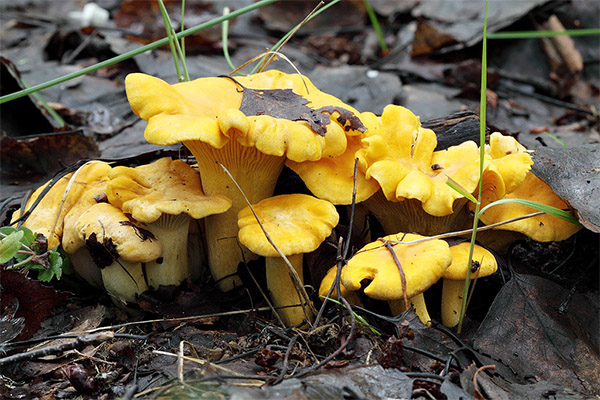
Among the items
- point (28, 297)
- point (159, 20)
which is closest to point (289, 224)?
point (28, 297)

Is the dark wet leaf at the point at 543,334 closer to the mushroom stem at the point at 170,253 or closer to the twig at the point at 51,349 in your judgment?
the mushroom stem at the point at 170,253

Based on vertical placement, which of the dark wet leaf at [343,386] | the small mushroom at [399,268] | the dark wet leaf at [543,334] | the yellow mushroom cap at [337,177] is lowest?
the dark wet leaf at [543,334]

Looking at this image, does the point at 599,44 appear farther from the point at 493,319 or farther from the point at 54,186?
the point at 54,186

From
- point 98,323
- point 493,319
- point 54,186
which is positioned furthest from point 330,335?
point 54,186

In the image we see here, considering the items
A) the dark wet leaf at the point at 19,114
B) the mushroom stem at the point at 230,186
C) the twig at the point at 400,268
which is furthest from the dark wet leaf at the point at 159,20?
the twig at the point at 400,268

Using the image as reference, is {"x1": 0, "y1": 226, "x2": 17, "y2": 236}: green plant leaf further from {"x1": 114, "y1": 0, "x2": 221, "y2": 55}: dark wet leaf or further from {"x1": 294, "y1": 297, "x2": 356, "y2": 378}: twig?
{"x1": 114, "y1": 0, "x2": 221, "y2": 55}: dark wet leaf

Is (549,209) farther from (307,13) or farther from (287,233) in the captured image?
(307,13)

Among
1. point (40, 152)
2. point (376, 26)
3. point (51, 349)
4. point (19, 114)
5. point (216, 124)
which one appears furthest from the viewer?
point (376, 26)

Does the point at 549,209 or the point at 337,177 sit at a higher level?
the point at 337,177
